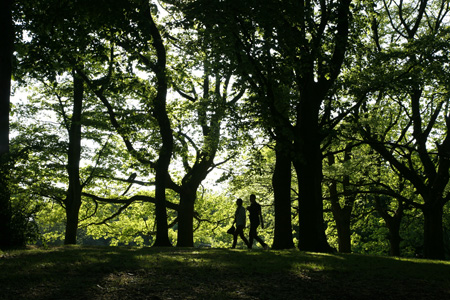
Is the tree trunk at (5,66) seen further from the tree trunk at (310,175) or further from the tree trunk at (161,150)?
the tree trunk at (161,150)

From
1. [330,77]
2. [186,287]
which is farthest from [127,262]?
[330,77]

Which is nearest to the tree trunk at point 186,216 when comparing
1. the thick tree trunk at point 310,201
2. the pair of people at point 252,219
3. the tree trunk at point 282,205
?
the pair of people at point 252,219

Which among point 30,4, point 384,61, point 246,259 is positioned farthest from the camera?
point 384,61

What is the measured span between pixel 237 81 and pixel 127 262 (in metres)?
5.54

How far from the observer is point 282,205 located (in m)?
15.6

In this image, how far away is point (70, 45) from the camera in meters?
12.0

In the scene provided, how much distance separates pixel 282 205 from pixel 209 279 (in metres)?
9.30

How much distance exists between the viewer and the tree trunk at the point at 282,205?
15336mm

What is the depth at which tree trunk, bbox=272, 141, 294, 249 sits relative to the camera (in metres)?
15.3

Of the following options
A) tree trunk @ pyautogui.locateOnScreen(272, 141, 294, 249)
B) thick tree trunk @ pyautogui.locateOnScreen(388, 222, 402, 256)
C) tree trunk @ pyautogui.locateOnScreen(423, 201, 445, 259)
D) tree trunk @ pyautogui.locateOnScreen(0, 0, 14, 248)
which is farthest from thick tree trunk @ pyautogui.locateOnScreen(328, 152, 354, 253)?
tree trunk @ pyautogui.locateOnScreen(0, 0, 14, 248)

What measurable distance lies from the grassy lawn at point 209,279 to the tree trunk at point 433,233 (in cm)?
1207

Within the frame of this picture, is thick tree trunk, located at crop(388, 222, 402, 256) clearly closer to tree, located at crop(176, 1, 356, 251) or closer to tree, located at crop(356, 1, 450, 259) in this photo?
tree, located at crop(356, 1, 450, 259)

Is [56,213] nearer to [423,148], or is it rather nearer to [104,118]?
[104,118]

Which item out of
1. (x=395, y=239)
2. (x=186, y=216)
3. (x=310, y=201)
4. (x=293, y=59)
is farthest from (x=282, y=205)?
(x=395, y=239)
